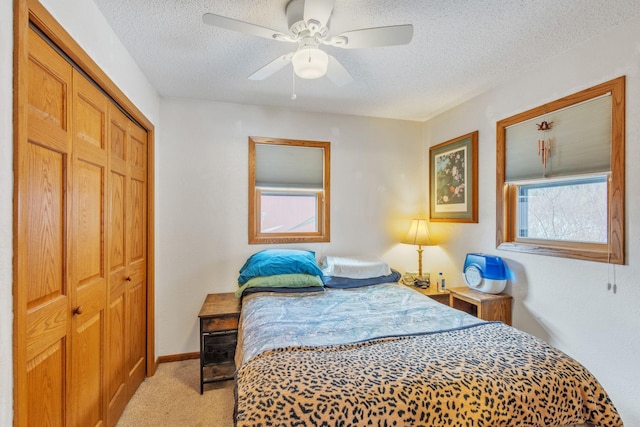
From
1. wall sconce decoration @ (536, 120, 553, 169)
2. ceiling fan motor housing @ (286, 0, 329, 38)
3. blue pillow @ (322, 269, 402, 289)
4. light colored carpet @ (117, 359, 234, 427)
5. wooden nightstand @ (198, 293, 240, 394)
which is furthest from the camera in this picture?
blue pillow @ (322, 269, 402, 289)

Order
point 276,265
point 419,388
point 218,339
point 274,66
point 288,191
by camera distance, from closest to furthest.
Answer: point 419,388 → point 274,66 → point 218,339 → point 276,265 → point 288,191

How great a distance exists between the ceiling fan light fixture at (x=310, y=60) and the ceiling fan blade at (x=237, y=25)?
12 cm

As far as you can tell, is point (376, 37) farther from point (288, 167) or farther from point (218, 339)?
point (218, 339)

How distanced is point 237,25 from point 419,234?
2629 mm

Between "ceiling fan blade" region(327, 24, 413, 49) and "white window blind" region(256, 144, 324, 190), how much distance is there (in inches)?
62.9

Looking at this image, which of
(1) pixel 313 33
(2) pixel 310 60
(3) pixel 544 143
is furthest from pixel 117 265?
(3) pixel 544 143

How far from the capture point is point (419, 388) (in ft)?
3.82

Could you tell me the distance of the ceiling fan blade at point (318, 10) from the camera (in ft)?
4.62

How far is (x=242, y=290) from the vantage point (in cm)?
254

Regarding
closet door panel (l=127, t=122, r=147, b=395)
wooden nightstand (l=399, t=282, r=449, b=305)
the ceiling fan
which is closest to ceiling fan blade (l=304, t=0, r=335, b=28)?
the ceiling fan

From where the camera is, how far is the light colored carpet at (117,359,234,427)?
79.0 inches

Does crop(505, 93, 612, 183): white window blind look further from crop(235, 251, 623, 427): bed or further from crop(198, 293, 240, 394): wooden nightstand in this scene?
crop(198, 293, 240, 394): wooden nightstand

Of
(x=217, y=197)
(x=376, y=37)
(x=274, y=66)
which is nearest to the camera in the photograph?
(x=376, y=37)

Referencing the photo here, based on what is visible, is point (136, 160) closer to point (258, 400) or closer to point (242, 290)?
point (242, 290)
